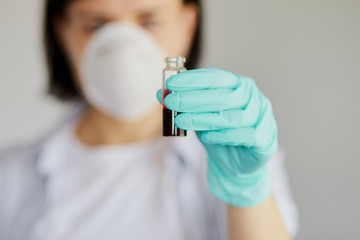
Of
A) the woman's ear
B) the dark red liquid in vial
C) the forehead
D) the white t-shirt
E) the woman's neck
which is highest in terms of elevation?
the forehead

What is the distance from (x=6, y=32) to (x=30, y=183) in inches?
31.6

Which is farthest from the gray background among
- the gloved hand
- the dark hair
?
the gloved hand

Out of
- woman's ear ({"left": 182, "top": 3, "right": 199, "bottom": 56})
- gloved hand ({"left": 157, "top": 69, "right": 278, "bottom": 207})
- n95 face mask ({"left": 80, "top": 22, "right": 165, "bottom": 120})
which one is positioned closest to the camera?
gloved hand ({"left": 157, "top": 69, "right": 278, "bottom": 207})

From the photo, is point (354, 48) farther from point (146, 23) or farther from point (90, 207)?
point (90, 207)

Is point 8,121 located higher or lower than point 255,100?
lower

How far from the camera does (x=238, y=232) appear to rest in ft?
2.50

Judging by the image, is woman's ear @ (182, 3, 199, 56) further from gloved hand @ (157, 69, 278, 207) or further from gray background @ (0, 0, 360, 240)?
gloved hand @ (157, 69, 278, 207)

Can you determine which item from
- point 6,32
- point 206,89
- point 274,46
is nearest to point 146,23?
point 206,89

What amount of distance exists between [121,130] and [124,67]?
30 centimetres

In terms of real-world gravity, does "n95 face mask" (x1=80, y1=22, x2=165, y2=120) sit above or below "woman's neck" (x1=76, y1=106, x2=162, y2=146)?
above

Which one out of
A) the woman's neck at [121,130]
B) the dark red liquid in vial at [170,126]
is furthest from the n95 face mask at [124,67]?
the dark red liquid in vial at [170,126]

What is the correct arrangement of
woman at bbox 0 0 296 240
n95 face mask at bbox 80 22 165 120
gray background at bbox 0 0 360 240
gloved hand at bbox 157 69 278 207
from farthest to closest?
gray background at bbox 0 0 360 240 → n95 face mask at bbox 80 22 165 120 → woman at bbox 0 0 296 240 → gloved hand at bbox 157 69 278 207

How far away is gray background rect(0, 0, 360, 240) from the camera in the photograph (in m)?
1.37

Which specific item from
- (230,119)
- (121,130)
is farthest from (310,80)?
(230,119)
